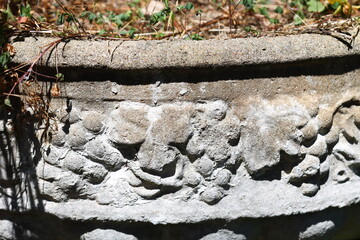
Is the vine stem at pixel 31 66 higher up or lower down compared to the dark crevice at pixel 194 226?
higher up

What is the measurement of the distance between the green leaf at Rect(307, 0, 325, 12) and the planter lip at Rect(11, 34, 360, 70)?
665 mm

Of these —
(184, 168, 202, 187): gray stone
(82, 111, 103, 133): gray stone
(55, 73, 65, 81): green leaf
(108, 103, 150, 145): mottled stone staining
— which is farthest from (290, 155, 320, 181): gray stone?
(55, 73, 65, 81): green leaf

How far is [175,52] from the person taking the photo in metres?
1.43

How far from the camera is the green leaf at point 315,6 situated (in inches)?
83.7

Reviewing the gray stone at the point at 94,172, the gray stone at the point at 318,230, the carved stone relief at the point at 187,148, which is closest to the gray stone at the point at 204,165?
the carved stone relief at the point at 187,148

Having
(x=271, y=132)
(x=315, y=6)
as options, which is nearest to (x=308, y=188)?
A: (x=271, y=132)

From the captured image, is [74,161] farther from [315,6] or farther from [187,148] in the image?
[315,6]

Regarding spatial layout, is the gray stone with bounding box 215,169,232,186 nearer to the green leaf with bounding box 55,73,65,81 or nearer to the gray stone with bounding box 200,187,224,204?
the gray stone with bounding box 200,187,224,204

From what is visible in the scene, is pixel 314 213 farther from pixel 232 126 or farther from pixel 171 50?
pixel 171 50

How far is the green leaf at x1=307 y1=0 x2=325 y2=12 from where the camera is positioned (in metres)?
2.12

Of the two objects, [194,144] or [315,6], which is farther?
[315,6]

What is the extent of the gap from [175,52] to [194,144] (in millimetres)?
234

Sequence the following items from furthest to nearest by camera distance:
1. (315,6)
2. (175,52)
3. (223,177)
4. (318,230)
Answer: (315,6)
(318,230)
(223,177)
(175,52)

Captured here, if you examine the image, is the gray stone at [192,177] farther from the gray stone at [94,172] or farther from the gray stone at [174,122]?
the gray stone at [94,172]
